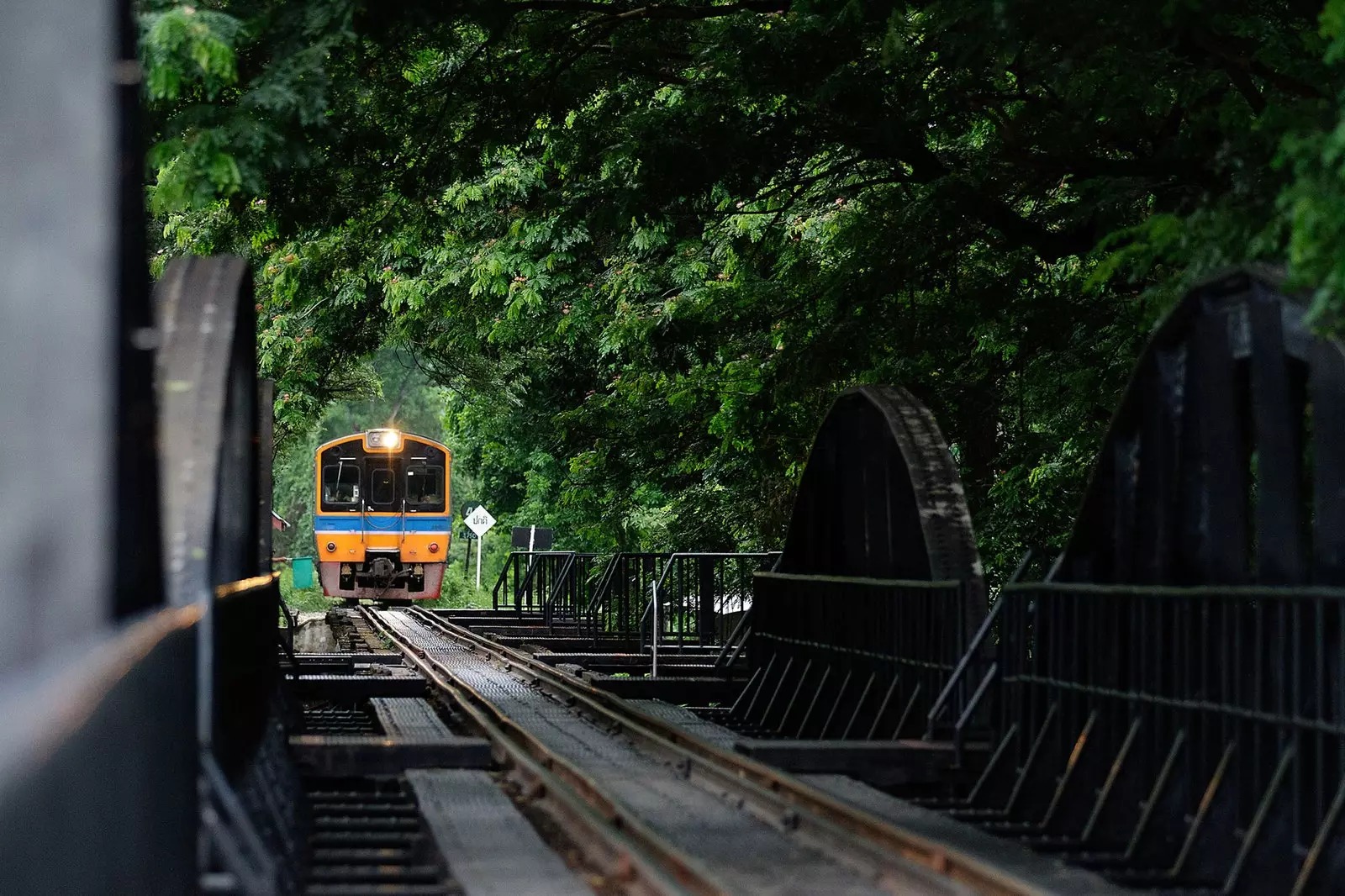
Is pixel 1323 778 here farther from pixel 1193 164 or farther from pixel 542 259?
pixel 542 259

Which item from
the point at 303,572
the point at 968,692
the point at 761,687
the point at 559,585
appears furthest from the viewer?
the point at 303,572

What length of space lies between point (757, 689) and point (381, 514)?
1933cm

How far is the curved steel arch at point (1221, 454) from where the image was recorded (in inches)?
271

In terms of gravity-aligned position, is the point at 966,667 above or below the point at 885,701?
above

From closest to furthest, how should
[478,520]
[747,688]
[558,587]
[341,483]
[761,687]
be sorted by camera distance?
1. [761,687]
2. [747,688]
3. [558,587]
4. [341,483]
5. [478,520]

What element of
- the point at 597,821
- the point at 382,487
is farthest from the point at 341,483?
the point at 597,821

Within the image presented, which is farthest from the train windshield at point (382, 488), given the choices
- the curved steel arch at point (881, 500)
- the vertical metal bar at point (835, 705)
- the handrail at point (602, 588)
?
the vertical metal bar at point (835, 705)

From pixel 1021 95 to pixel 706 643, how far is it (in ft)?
30.0

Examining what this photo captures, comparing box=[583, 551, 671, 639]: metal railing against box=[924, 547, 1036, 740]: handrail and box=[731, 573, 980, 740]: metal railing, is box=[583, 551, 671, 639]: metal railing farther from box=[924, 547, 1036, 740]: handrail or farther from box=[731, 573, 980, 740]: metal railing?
box=[924, 547, 1036, 740]: handrail

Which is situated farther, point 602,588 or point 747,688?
point 602,588

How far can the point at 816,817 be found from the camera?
8133mm

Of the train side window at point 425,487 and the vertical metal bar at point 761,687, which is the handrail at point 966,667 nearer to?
the vertical metal bar at point 761,687

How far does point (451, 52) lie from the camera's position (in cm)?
1567

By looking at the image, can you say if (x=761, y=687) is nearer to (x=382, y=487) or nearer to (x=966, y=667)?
(x=966, y=667)
